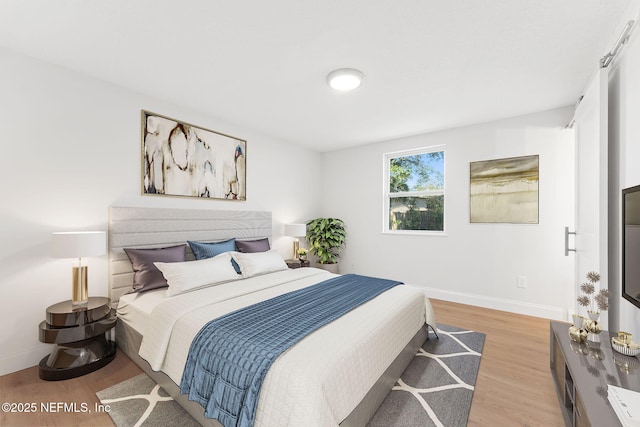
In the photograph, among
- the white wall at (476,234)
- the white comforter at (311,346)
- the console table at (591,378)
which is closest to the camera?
the console table at (591,378)

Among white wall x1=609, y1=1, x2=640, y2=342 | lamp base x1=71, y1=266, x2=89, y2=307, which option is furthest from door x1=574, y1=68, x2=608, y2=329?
lamp base x1=71, y1=266, x2=89, y2=307

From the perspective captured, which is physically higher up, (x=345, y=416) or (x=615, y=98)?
(x=615, y=98)

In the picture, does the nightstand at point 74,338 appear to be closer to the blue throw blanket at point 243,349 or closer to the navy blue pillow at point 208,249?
the navy blue pillow at point 208,249

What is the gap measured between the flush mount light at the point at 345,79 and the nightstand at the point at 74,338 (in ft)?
8.81

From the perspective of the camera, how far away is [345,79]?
8.03 ft

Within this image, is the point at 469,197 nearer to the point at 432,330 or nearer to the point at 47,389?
the point at 432,330

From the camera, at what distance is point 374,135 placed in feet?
14.0

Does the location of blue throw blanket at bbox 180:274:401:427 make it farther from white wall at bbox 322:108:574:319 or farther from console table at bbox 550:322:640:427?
white wall at bbox 322:108:574:319

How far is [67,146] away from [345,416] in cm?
297

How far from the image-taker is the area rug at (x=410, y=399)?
167cm

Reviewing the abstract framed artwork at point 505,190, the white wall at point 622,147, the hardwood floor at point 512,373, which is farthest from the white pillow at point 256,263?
the white wall at point 622,147

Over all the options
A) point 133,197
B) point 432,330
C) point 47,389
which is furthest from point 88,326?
point 432,330

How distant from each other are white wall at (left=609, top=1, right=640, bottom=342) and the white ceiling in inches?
10.3

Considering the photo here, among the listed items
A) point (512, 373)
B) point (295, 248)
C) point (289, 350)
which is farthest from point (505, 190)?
point (289, 350)
